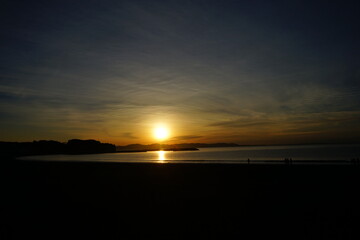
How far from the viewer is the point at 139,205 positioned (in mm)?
11992

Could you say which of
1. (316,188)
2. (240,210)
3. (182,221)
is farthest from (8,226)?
(316,188)

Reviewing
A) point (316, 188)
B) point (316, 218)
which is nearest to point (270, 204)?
point (316, 218)

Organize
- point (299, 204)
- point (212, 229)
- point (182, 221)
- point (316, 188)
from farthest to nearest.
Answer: point (316, 188)
point (299, 204)
point (182, 221)
point (212, 229)

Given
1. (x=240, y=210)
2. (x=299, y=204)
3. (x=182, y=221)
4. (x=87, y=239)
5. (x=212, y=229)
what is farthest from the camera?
(x=299, y=204)

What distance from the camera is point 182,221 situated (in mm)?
9195

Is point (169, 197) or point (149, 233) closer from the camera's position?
point (149, 233)

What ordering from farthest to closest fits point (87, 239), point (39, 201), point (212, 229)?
point (39, 201) → point (212, 229) → point (87, 239)

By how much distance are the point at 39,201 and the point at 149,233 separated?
828 centimetres

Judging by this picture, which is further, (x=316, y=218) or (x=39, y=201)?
(x=39, y=201)

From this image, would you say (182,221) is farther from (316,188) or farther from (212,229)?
(316,188)

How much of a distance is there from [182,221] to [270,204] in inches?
193

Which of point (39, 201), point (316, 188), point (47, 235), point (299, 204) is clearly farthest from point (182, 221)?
point (316, 188)

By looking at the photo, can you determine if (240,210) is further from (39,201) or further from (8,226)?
(39,201)

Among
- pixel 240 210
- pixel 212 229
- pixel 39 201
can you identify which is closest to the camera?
pixel 212 229
